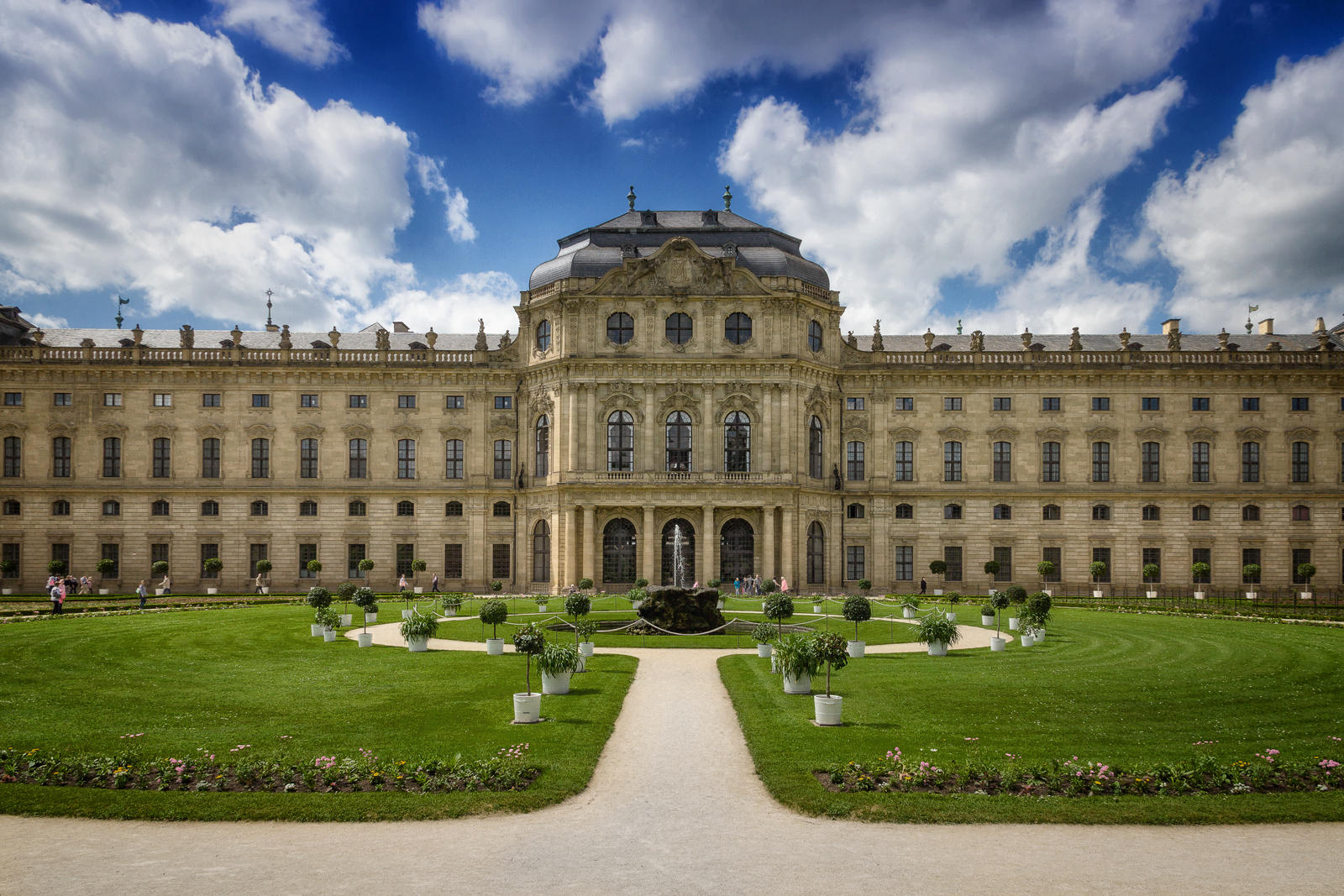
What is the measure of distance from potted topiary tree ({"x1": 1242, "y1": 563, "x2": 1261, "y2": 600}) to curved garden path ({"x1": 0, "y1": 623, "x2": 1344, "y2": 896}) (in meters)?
50.4

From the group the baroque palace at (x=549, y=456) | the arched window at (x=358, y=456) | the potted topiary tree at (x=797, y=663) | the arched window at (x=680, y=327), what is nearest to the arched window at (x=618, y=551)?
the baroque palace at (x=549, y=456)

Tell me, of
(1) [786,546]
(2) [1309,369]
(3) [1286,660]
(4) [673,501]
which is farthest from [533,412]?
(2) [1309,369]

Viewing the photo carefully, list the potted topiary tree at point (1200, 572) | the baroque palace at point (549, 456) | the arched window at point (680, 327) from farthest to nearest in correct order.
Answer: the baroque palace at point (549, 456) < the arched window at point (680, 327) < the potted topiary tree at point (1200, 572)

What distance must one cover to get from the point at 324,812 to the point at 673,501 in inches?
1590

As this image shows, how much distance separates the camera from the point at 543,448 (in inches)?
2205

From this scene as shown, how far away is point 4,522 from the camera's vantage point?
56438mm

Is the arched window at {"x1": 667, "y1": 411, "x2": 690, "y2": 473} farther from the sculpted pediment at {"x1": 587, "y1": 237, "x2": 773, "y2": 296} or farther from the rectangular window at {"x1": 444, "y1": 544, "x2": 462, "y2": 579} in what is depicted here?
the rectangular window at {"x1": 444, "y1": 544, "x2": 462, "y2": 579}

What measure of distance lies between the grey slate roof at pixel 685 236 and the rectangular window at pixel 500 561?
1773cm

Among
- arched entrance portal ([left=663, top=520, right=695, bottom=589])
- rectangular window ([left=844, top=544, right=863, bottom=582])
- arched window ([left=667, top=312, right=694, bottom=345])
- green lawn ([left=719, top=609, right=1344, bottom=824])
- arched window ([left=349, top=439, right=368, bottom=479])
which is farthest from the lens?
arched window ([left=349, top=439, right=368, bottom=479])

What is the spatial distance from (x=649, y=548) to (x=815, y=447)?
43.1 ft

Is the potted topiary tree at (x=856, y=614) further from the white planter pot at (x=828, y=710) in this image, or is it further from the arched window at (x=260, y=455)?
the arched window at (x=260, y=455)

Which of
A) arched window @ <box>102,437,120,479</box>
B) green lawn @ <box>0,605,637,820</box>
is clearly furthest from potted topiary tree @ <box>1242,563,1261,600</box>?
arched window @ <box>102,437,120,479</box>

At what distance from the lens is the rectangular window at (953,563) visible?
56906mm

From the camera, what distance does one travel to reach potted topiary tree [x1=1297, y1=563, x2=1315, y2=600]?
52812mm
